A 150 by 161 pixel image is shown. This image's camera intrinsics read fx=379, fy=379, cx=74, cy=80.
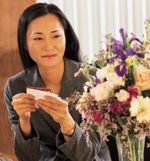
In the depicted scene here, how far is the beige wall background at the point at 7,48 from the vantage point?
225cm

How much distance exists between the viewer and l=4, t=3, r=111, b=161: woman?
1298 mm

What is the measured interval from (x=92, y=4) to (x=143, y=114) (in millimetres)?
1805

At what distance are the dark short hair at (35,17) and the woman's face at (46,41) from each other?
0.03m

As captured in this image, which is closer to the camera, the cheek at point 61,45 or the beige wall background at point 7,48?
the cheek at point 61,45

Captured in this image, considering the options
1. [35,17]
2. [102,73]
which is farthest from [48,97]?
[35,17]

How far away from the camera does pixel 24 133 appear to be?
1.44 meters

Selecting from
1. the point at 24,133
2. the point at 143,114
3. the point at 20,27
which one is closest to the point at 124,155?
the point at 143,114

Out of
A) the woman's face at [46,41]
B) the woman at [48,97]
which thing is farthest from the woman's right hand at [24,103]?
the woman's face at [46,41]

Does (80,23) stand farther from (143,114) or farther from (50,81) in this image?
(143,114)

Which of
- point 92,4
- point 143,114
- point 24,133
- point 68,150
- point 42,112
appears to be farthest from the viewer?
point 92,4

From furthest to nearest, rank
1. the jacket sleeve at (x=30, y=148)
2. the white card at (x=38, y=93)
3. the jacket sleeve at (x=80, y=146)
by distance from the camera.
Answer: the jacket sleeve at (x=30, y=148)
the jacket sleeve at (x=80, y=146)
the white card at (x=38, y=93)

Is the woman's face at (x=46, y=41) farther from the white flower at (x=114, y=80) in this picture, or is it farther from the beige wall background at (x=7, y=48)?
the beige wall background at (x=7, y=48)

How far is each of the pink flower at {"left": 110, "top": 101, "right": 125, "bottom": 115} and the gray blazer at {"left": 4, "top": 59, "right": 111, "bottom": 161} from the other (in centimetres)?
34

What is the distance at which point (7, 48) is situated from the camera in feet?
7.43
